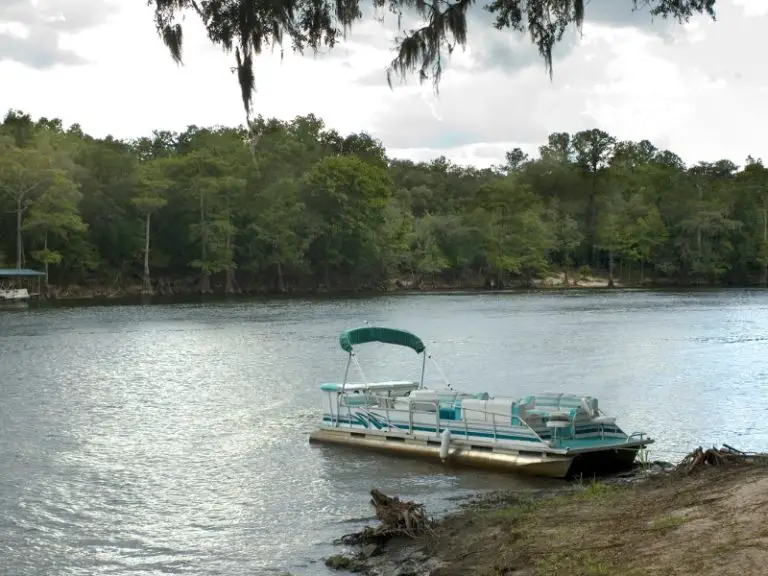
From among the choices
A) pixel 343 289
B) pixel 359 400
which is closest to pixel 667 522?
pixel 359 400

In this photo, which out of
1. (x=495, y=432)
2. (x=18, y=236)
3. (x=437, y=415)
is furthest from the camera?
(x=18, y=236)

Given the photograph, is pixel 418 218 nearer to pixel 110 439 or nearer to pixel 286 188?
pixel 286 188

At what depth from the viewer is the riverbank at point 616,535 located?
11.1 m

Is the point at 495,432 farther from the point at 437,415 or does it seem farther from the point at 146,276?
the point at 146,276

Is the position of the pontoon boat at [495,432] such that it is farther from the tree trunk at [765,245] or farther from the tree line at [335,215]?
the tree trunk at [765,245]

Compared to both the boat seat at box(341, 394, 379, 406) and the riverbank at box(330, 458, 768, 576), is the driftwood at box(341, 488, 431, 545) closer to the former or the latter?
the riverbank at box(330, 458, 768, 576)

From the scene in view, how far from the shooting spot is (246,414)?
3412 centimetres

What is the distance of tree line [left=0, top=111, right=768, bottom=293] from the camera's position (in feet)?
368

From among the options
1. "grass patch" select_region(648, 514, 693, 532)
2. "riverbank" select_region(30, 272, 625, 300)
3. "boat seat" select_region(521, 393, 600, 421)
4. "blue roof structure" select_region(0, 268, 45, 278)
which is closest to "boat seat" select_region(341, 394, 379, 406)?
"boat seat" select_region(521, 393, 600, 421)

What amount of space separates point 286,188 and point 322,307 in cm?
3933

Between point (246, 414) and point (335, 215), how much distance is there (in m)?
96.9

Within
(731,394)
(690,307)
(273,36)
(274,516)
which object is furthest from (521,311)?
(273,36)

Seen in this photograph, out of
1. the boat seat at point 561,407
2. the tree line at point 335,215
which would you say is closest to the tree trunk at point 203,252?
the tree line at point 335,215

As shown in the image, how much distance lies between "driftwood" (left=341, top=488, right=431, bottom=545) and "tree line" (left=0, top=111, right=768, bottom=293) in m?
93.4
